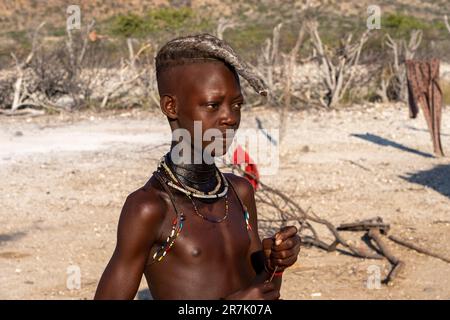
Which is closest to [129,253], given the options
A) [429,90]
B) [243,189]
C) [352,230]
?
[243,189]

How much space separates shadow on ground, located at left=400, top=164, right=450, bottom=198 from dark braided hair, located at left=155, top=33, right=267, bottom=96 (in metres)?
6.00

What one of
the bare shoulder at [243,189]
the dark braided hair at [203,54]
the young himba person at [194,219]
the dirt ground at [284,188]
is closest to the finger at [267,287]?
the young himba person at [194,219]

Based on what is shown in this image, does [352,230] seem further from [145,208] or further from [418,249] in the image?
[145,208]

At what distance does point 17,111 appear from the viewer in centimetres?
1376

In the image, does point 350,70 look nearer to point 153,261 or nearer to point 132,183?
point 132,183

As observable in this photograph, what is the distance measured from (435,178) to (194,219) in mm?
6649

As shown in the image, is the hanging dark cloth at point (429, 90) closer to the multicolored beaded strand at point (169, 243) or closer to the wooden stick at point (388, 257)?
the wooden stick at point (388, 257)

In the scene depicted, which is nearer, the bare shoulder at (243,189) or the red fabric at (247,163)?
the bare shoulder at (243,189)

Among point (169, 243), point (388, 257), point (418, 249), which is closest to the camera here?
point (169, 243)

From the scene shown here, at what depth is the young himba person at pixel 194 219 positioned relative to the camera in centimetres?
203

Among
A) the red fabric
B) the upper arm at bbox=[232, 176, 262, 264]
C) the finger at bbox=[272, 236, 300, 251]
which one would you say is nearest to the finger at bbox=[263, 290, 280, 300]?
the finger at bbox=[272, 236, 300, 251]

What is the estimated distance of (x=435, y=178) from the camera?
332 inches

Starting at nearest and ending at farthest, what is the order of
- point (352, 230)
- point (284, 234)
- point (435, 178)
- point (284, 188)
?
1. point (284, 234)
2. point (352, 230)
3. point (284, 188)
4. point (435, 178)

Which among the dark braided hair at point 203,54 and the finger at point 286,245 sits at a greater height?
the dark braided hair at point 203,54
